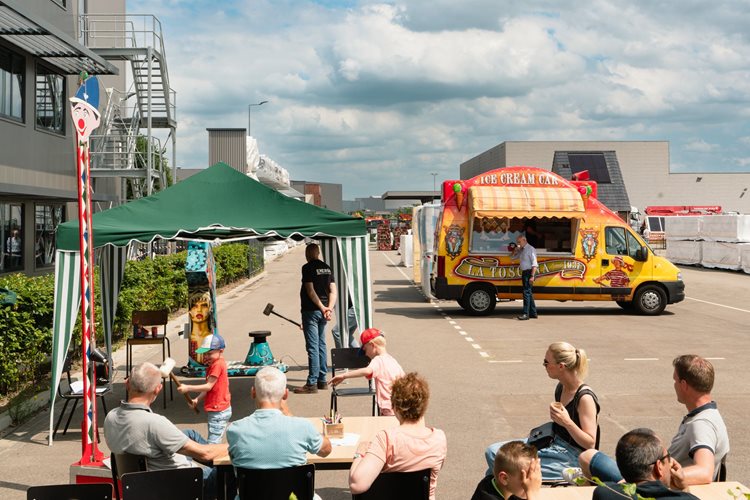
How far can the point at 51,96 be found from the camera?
73.8ft

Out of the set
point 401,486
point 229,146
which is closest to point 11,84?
point 401,486

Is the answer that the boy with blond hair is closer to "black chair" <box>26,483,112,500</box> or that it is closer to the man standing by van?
"black chair" <box>26,483,112,500</box>

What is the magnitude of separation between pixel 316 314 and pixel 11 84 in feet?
43.0

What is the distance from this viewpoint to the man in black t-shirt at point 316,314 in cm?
1094

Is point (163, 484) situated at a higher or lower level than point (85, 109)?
lower

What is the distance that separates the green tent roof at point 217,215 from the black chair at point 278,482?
218 inches

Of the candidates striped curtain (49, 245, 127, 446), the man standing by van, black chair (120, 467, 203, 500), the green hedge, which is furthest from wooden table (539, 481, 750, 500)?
the man standing by van

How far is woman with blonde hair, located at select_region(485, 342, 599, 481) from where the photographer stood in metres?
5.41

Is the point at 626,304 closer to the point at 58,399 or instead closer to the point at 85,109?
the point at 58,399

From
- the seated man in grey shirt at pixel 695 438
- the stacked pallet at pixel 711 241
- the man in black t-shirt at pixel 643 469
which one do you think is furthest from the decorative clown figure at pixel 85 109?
the stacked pallet at pixel 711 241

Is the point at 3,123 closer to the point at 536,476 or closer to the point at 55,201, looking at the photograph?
the point at 55,201

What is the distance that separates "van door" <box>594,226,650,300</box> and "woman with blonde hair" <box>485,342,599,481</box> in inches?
567

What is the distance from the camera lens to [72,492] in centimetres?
412

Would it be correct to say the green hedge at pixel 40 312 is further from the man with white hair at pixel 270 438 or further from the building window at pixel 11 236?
the man with white hair at pixel 270 438
